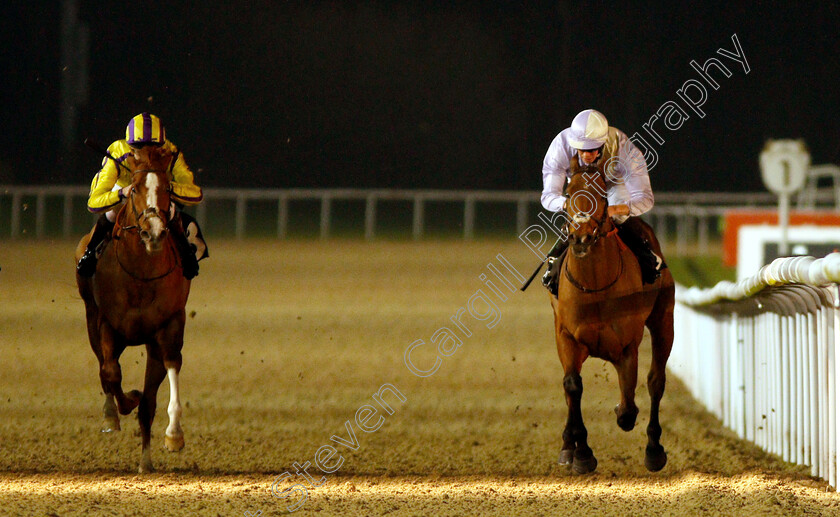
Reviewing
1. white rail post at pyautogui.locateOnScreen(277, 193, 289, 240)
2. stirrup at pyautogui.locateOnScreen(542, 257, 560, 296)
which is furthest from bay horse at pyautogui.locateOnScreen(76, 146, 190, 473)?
white rail post at pyautogui.locateOnScreen(277, 193, 289, 240)

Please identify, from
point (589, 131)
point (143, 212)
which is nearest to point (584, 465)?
point (589, 131)

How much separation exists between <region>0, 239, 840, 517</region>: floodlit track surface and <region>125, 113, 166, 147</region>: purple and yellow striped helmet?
1.36 m

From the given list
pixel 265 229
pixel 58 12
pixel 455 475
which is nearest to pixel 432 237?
pixel 265 229

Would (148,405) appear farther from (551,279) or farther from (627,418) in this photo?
(627,418)

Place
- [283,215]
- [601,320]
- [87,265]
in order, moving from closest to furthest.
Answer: [601,320]
[87,265]
[283,215]

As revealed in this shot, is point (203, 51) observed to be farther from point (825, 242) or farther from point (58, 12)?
point (825, 242)

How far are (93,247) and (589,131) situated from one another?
2.21 meters

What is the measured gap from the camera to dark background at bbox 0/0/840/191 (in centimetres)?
1942

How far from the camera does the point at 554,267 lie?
425cm

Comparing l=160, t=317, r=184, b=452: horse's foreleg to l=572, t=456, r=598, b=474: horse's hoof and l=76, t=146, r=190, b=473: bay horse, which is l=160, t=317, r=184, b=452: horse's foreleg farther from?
l=572, t=456, r=598, b=474: horse's hoof

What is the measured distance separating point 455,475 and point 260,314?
6.97m

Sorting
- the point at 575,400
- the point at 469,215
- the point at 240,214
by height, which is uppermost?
the point at 469,215

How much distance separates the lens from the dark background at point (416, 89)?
19422 mm

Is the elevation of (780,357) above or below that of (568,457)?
above
